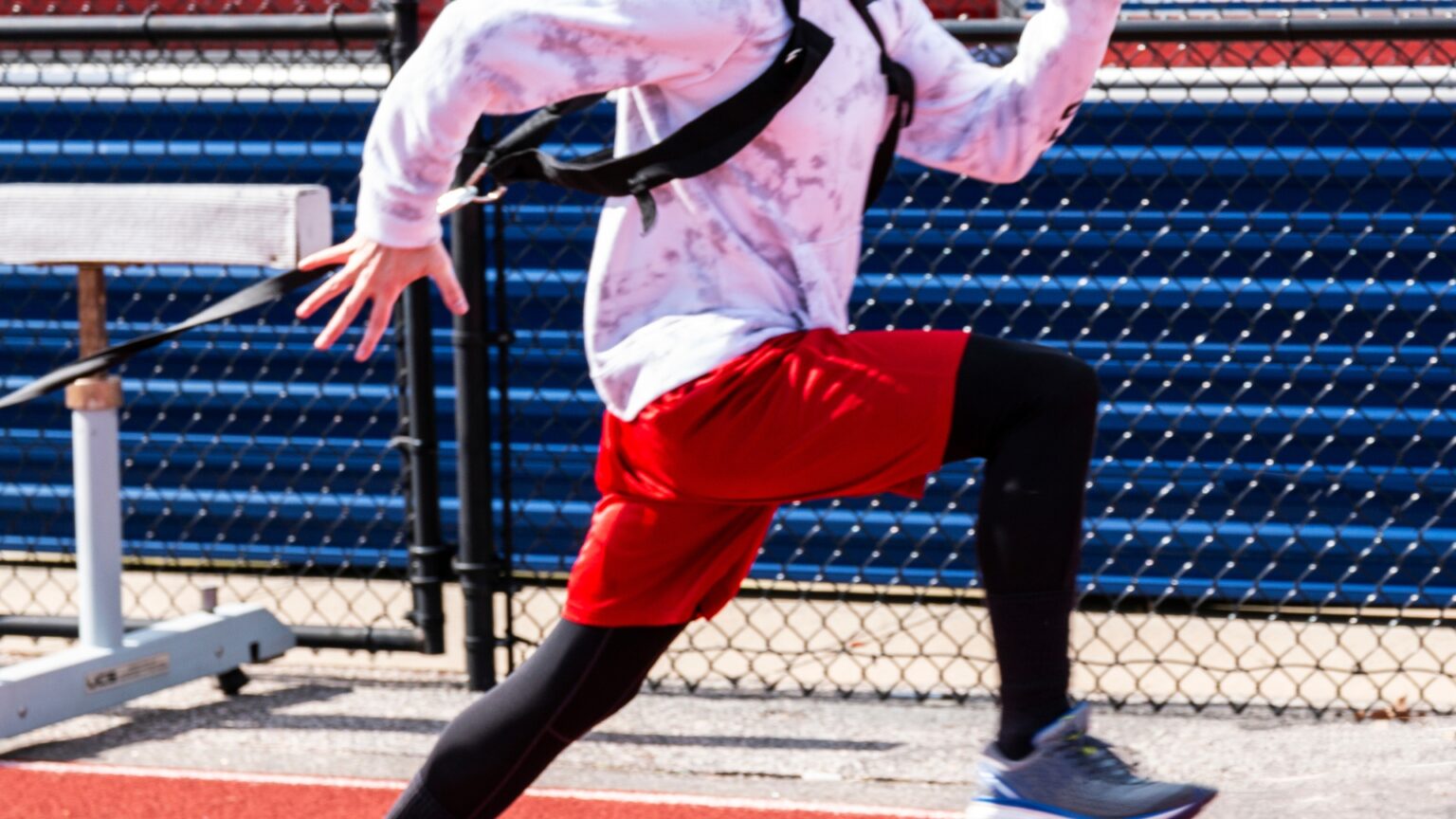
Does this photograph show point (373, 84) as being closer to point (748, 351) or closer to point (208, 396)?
point (208, 396)

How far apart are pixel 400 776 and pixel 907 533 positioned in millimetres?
2070

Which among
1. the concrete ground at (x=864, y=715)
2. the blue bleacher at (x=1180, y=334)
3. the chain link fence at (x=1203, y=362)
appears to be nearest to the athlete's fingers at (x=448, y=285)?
the concrete ground at (x=864, y=715)

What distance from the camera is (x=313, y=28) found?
192 inches

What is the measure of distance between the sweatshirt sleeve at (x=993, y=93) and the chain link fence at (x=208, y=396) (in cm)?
370

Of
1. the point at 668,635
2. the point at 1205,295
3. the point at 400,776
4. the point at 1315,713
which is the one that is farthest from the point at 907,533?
the point at 668,635

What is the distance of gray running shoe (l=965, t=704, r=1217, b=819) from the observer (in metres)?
2.52

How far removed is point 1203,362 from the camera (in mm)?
5973

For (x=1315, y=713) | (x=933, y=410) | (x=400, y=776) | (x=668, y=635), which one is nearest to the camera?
(x=933, y=410)

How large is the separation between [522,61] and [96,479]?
2.47 m

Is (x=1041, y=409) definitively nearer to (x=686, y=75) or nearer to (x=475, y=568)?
(x=686, y=75)

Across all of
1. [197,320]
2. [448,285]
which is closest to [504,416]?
[197,320]

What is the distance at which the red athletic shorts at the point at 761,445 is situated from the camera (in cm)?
258

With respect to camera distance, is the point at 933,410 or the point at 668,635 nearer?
the point at 933,410

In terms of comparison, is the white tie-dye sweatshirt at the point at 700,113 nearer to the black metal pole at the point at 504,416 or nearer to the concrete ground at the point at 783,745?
the concrete ground at the point at 783,745
